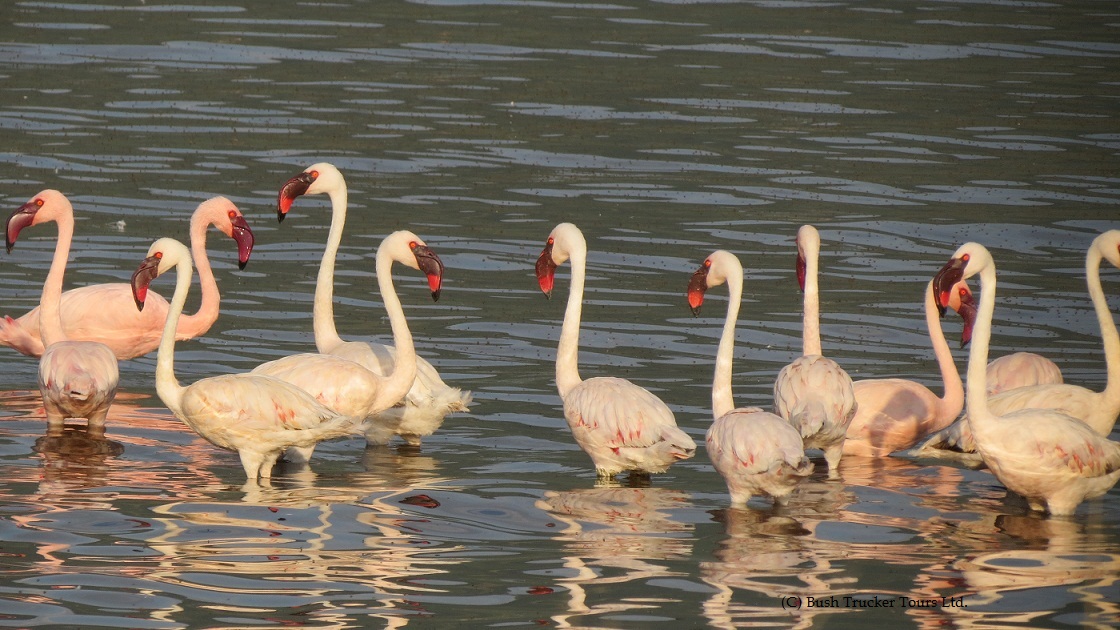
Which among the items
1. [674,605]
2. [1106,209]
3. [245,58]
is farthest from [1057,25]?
[674,605]

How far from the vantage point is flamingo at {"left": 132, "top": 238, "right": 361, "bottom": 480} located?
860cm

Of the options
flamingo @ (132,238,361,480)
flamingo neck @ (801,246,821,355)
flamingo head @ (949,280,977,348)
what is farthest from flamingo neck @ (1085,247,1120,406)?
flamingo @ (132,238,361,480)

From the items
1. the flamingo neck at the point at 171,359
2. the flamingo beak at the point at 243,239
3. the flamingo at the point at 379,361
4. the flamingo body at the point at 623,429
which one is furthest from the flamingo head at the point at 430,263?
the flamingo neck at the point at 171,359

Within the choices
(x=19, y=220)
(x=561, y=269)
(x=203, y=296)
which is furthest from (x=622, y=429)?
(x=561, y=269)

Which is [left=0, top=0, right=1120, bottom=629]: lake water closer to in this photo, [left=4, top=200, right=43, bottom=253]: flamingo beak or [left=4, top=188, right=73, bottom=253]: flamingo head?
[left=4, top=200, right=43, bottom=253]: flamingo beak

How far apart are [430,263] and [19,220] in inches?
135

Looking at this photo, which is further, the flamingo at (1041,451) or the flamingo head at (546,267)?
the flamingo head at (546,267)

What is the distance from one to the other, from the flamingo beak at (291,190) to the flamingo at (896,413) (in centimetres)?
403

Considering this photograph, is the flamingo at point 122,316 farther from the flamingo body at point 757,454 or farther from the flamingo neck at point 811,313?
the flamingo body at point 757,454

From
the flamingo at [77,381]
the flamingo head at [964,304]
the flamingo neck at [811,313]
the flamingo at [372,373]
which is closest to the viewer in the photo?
the flamingo at [372,373]

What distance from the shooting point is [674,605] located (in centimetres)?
670

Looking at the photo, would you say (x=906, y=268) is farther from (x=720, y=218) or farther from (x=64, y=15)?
(x=64, y=15)

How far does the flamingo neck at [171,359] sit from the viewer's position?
8891mm

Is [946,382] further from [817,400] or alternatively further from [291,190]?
[291,190]
